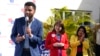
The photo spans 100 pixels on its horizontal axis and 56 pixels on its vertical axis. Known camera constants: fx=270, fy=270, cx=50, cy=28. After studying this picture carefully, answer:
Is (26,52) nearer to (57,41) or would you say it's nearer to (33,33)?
(33,33)

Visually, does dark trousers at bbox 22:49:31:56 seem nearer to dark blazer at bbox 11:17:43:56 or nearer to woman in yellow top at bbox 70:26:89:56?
dark blazer at bbox 11:17:43:56

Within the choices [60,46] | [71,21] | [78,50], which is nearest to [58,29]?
[60,46]

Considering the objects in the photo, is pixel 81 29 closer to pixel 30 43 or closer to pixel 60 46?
pixel 60 46

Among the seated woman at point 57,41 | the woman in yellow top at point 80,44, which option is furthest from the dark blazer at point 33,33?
the woman in yellow top at point 80,44

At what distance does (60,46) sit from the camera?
5312mm

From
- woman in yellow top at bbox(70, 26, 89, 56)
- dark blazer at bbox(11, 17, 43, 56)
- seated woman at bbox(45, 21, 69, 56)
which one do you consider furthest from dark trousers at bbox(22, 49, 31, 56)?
woman in yellow top at bbox(70, 26, 89, 56)

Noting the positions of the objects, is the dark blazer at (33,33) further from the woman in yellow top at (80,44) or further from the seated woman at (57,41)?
the woman in yellow top at (80,44)

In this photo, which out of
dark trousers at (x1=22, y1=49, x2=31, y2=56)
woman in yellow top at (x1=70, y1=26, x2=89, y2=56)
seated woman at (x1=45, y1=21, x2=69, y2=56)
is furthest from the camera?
woman in yellow top at (x1=70, y1=26, x2=89, y2=56)

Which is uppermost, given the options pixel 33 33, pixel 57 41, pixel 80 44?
pixel 33 33

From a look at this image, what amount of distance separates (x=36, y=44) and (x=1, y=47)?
10.8 ft

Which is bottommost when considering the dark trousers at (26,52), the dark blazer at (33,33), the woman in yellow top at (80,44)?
the woman in yellow top at (80,44)

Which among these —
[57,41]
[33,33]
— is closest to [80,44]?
[57,41]

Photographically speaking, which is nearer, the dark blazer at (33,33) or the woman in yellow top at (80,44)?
the dark blazer at (33,33)

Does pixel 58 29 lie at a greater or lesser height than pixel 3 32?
greater
